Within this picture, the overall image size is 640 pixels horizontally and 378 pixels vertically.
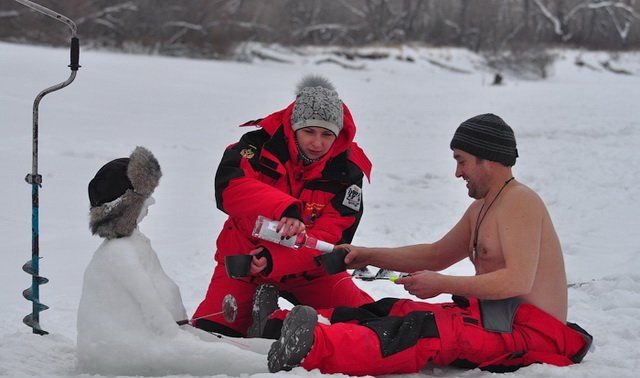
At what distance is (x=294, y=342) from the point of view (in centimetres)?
245

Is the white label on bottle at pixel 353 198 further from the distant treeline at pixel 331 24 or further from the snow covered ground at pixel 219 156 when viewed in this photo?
the distant treeline at pixel 331 24

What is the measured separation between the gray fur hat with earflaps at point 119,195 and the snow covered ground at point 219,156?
0.47m

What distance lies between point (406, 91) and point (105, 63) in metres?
7.31

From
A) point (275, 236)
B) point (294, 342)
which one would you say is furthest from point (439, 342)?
point (275, 236)

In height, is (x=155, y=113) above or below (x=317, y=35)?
below

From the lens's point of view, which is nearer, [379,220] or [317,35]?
[379,220]

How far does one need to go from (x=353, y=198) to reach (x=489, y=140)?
716 mm

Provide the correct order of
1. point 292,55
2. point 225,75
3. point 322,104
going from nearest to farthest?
1. point 322,104
2. point 225,75
3. point 292,55

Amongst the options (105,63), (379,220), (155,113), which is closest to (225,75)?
(105,63)

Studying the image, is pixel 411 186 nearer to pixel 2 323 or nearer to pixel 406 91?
pixel 2 323

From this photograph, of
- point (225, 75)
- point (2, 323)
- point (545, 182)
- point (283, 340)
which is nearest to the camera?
point (283, 340)

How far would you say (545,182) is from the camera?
8430 mm

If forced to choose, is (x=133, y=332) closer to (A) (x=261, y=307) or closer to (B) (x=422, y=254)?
(A) (x=261, y=307)

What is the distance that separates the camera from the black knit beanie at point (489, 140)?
9.50ft
